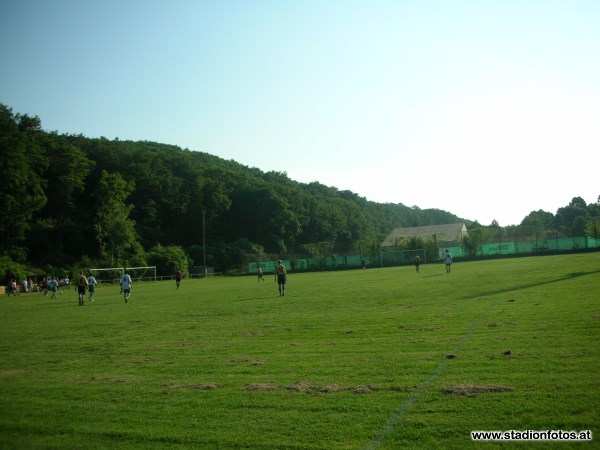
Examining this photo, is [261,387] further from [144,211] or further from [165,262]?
[144,211]

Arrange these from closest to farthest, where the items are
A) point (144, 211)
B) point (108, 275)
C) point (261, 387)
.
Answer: point (261, 387), point (108, 275), point (144, 211)

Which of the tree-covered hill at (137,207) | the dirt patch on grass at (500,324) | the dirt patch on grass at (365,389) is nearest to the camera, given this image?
the dirt patch on grass at (365,389)

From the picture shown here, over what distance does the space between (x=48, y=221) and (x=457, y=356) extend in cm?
8633

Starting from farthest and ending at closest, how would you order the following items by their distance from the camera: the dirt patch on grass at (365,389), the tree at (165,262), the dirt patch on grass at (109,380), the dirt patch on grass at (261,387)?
the tree at (165,262) → the dirt patch on grass at (109,380) → the dirt patch on grass at (261,387) → the dirt patch on grass at (365,389)

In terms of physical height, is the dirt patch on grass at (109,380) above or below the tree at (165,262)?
below

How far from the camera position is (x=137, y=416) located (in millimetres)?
6152

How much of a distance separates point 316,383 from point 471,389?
2.20 meters

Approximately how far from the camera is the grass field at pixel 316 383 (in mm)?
5223

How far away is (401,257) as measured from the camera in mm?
74125

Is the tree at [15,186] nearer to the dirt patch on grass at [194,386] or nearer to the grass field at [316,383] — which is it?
the grass field at [316,383]

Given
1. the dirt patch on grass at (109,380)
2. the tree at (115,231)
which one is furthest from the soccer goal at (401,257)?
the dirt patch on grass at (109,380)

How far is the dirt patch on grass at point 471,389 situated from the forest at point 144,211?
60481mm

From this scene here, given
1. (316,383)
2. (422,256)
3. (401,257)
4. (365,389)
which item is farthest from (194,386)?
(401,257)

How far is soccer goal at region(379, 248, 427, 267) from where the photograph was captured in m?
71.6
